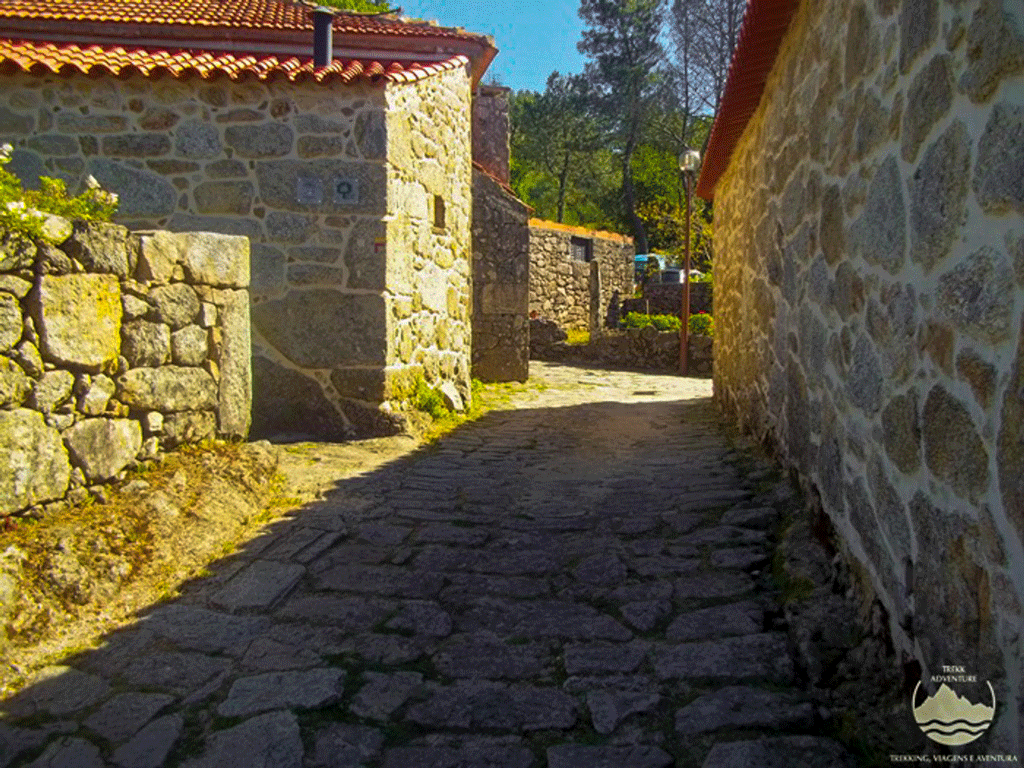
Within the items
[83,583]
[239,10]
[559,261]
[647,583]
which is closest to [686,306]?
[559,261]

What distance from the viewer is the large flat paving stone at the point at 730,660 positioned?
248 cm

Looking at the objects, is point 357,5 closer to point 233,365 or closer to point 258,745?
point 233,365

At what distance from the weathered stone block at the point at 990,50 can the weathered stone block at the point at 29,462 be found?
3245mm

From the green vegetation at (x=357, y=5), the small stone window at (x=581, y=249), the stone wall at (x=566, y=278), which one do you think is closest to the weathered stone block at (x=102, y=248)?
the stone wall at (x=566, y=278)

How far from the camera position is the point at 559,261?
21531mm

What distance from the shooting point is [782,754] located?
2047 millimetres

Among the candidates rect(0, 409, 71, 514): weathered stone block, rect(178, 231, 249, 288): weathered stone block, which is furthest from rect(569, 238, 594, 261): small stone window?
rect(0, 409, 71, 514): weathered stone block

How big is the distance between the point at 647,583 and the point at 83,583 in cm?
215

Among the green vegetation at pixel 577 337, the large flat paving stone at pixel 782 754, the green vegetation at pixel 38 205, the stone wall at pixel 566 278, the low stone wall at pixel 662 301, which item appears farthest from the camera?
the low stone wall at pixel 662 301

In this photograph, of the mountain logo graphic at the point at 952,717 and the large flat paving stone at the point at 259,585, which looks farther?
the large flat paving stone at the point at 259,585

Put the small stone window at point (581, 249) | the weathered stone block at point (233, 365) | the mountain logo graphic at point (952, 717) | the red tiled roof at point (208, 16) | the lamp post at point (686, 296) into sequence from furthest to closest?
the small stone window at point (581, 249), the lamp post at point (686, 296), the red tiled roof at point (208, 16), the weathered stone block at point (233, 365), the mountain logo graphic at point (952, 717)
